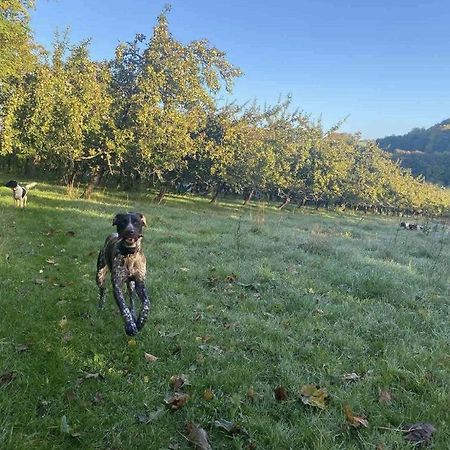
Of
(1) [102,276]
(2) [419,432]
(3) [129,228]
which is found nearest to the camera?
(2) [419,432]

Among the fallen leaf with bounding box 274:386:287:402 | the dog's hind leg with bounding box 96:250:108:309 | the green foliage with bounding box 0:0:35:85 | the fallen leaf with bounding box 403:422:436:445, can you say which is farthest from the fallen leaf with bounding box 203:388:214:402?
the green foliage with bounding box 0:0:35:85

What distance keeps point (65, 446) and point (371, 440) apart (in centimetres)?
277

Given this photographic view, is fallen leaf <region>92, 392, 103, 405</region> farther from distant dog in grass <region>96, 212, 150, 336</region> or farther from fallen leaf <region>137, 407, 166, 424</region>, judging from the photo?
distant dog in grass <region>96, 212, 150, 336</region>

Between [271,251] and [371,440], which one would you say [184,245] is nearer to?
[271,251]

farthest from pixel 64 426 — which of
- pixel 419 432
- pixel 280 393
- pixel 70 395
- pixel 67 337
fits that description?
pixel 419 432

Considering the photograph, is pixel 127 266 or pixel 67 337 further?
pixel 127 266

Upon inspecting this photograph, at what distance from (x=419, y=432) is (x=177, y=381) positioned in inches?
101

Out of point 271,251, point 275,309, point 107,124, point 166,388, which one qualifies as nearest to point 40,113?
point 107,124

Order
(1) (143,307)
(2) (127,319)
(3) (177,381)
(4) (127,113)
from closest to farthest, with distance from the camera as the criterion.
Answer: (3) (177,381)
(2) (127,319)
(1) (143,307)
(4) (127,113)

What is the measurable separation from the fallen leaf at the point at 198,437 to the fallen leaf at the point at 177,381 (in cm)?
76

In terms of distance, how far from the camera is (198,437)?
12.5ft

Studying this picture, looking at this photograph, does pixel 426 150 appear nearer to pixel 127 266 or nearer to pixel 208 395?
pixel 127 266

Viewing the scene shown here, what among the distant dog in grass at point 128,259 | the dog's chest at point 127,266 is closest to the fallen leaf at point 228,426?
the distant dog in grass at point 128,259

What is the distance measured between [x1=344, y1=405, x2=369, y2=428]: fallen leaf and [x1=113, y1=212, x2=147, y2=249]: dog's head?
12.1 feet
